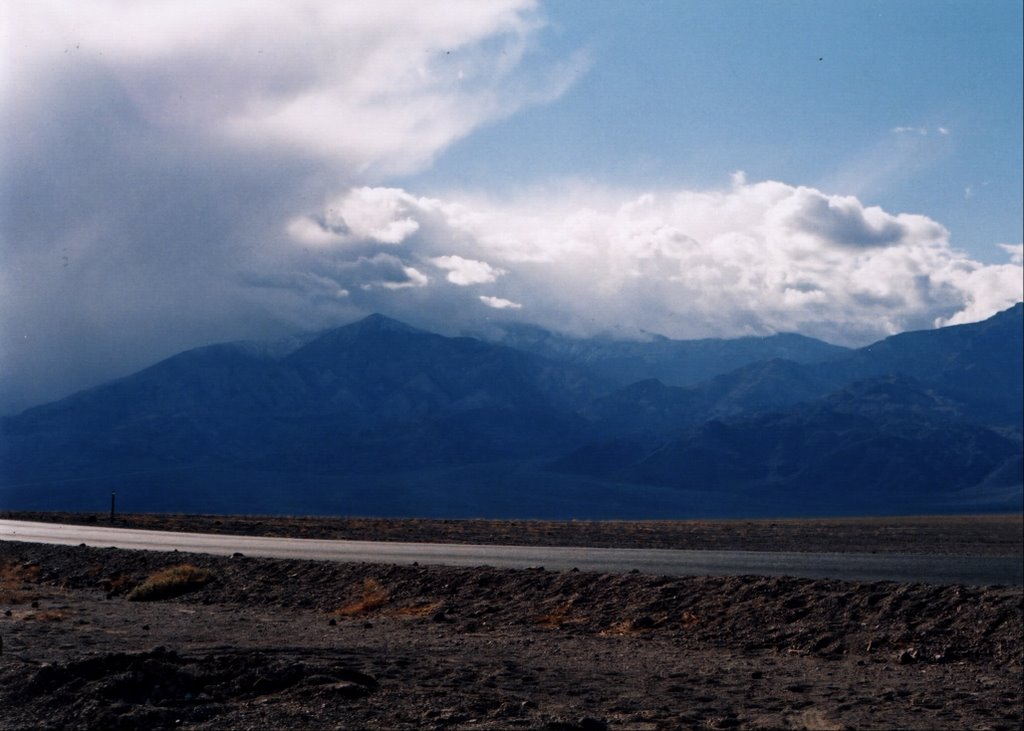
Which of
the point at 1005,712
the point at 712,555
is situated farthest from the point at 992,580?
the point at 1005,712

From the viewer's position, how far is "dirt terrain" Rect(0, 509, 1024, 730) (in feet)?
34.2

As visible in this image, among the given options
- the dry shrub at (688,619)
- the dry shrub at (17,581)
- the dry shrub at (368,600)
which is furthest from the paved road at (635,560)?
the dry shrub at (17,581)

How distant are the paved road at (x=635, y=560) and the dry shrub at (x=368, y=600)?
4972 millimetres

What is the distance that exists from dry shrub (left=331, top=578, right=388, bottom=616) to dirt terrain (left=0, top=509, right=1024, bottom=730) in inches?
2.4

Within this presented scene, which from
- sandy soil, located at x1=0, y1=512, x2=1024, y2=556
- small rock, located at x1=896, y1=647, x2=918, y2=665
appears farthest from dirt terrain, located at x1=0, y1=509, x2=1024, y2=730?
sandy soil, located at x1=0, y1=512, x2=1024, y2=556

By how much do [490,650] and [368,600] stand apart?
6512mm

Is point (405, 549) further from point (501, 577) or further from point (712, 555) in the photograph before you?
point (501, 577)

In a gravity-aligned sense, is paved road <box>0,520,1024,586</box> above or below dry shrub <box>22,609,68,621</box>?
below

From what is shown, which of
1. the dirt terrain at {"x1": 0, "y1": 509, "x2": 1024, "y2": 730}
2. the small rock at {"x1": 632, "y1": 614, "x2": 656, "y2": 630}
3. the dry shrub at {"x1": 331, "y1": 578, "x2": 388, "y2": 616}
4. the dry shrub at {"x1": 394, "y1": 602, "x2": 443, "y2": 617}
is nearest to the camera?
the dirt terrain at {"x1": 0, "y1": 509, "x2": 1024, "y2": 730}

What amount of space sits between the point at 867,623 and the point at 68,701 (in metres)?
13.0

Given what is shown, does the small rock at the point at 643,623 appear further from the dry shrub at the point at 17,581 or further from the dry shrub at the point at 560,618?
the dry shrub at the point at 17,581

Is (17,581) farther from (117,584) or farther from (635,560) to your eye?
(635,560)

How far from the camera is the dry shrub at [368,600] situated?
20734mm

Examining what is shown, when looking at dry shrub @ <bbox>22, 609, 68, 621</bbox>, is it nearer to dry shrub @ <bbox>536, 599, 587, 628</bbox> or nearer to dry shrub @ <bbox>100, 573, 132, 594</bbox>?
dry shrub @ <bbox>100, 573, 132, 594</bbox>
